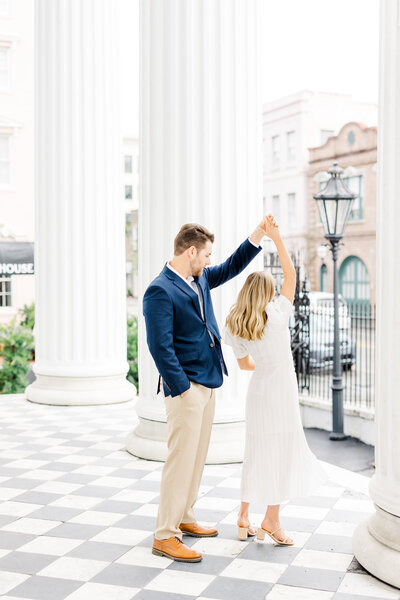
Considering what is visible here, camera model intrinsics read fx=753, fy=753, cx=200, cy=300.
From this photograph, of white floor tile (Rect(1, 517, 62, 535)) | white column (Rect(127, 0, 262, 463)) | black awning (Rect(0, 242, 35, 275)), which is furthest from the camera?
black awning (Rect(0, 242, 35, 275))

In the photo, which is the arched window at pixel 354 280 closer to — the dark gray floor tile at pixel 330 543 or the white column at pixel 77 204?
the white column at pixel 77 204

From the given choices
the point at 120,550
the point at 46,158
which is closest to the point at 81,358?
the point at 46,158

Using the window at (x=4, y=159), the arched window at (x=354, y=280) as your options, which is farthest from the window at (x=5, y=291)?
the arched window at (x=354, y=280)

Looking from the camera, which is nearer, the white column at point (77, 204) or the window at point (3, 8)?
the white column at point (77, 204)

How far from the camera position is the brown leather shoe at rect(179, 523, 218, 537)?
4.75m

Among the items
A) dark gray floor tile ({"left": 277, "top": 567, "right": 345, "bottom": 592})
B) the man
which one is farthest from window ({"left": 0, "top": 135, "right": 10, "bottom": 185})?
dark gray floor tile ({"left": 277, "top": 567, "right": 345, "bottom": 592})

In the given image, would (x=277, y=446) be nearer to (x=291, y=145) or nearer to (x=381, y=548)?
(x=381, y=548)

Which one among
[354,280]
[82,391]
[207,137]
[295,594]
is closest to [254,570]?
[295,594]

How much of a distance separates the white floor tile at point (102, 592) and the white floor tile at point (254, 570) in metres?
0.56

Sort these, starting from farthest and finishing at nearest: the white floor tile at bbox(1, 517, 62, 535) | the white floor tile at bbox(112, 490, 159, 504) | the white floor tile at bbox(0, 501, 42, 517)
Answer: the white floor tile at bbox(112, 490, 159, 504) < the white floor tile at bbox(0, 501, 42, 517) < the white floor tile at bbox(1, 517, 62, 535)

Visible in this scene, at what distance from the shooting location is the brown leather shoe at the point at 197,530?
475cm

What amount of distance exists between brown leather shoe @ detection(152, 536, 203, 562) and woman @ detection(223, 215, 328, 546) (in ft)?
1.52

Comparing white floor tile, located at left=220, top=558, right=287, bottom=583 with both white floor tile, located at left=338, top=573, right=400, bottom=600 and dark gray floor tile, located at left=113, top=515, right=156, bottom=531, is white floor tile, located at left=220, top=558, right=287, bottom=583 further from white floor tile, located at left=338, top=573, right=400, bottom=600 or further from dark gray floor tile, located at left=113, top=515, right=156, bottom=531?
dark gray floor tile, located at left=113, top=515, right=156, bottom=531

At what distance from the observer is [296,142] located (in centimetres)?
4191
